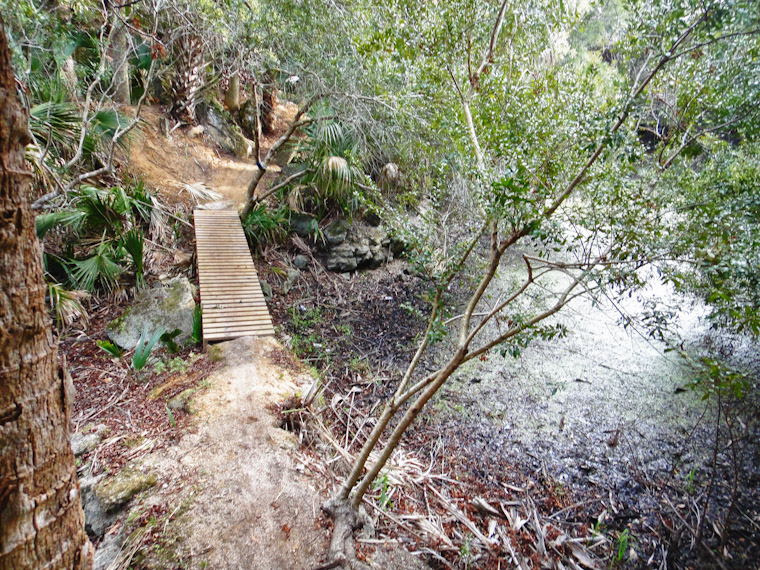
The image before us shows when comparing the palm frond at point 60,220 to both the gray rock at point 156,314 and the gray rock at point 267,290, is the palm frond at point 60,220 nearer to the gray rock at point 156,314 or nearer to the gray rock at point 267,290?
the gray rock at point 156,314

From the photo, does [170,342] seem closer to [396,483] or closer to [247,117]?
[396,483]

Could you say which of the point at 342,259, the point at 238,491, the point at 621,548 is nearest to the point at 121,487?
the point at 238,491

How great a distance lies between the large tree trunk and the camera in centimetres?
86

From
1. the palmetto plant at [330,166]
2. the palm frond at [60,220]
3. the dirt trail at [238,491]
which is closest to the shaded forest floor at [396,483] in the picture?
the dirt trail at [238,491]

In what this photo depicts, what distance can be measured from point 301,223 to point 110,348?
342 centimetres

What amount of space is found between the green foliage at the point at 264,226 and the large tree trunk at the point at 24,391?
15.5ft

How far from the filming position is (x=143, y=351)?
3404 millimetres

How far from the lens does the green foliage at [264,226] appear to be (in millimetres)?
5523

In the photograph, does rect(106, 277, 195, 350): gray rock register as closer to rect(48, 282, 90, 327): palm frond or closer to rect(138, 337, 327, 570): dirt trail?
rect(48, 282, 90, 327): palm frond

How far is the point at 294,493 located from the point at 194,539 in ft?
1.80

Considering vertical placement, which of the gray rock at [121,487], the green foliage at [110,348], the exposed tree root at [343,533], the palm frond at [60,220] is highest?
the palm frond at [60,220]

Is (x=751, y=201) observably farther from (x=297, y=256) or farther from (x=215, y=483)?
(x=297, y=256)

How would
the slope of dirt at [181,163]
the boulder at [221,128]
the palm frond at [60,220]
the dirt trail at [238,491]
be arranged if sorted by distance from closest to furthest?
the dirt trail at [238,491] < the palm frond at [60,220] < the slope of dirt at [181,163] < the boulder at [221,128]

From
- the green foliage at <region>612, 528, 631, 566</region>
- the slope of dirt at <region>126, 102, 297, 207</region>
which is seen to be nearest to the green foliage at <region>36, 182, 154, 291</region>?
the slope of dirt at <region>126, 102, 297, 207</region>
